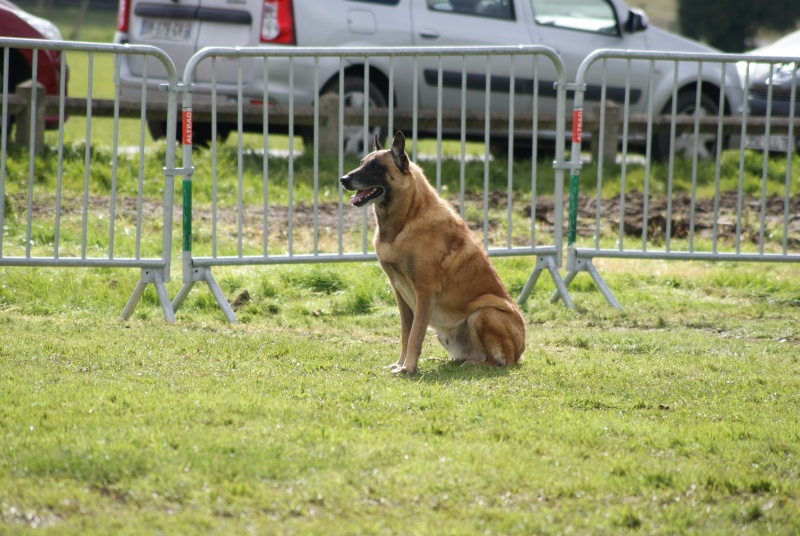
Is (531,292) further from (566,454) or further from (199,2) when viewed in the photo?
(199,2)

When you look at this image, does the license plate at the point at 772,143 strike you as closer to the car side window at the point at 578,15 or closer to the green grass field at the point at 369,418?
the car side window at the point at 578,15

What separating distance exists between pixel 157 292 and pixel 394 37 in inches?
190

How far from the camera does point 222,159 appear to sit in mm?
10258

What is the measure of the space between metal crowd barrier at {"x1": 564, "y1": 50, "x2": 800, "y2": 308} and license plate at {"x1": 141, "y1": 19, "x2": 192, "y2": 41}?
13.0ft

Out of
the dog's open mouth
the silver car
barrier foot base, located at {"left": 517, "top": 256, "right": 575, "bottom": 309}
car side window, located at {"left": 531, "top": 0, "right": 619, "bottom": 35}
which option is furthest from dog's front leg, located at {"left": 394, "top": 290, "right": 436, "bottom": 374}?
car side window, located at {"left": 531, "top": 0, "right": 619, "bottom": 35}

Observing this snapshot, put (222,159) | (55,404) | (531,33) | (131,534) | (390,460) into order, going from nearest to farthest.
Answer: (131,534), (390,460), (55,404), (222,159), (531,33)

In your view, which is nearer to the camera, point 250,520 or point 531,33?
point 250,520

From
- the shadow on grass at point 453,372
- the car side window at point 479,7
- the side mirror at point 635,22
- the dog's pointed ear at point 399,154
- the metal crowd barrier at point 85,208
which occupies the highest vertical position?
the car side window at point 479,7

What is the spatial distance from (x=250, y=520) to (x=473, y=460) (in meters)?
0.98

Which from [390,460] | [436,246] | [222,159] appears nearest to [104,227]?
[222,159]

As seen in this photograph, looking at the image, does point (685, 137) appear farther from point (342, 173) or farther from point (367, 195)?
point (367, 195)

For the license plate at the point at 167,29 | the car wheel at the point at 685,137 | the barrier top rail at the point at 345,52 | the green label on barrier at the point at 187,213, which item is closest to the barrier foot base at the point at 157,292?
the green label on barrier at the point at 187,213

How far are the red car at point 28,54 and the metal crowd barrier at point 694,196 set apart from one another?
17.4 ft

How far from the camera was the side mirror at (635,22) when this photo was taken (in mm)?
11516
